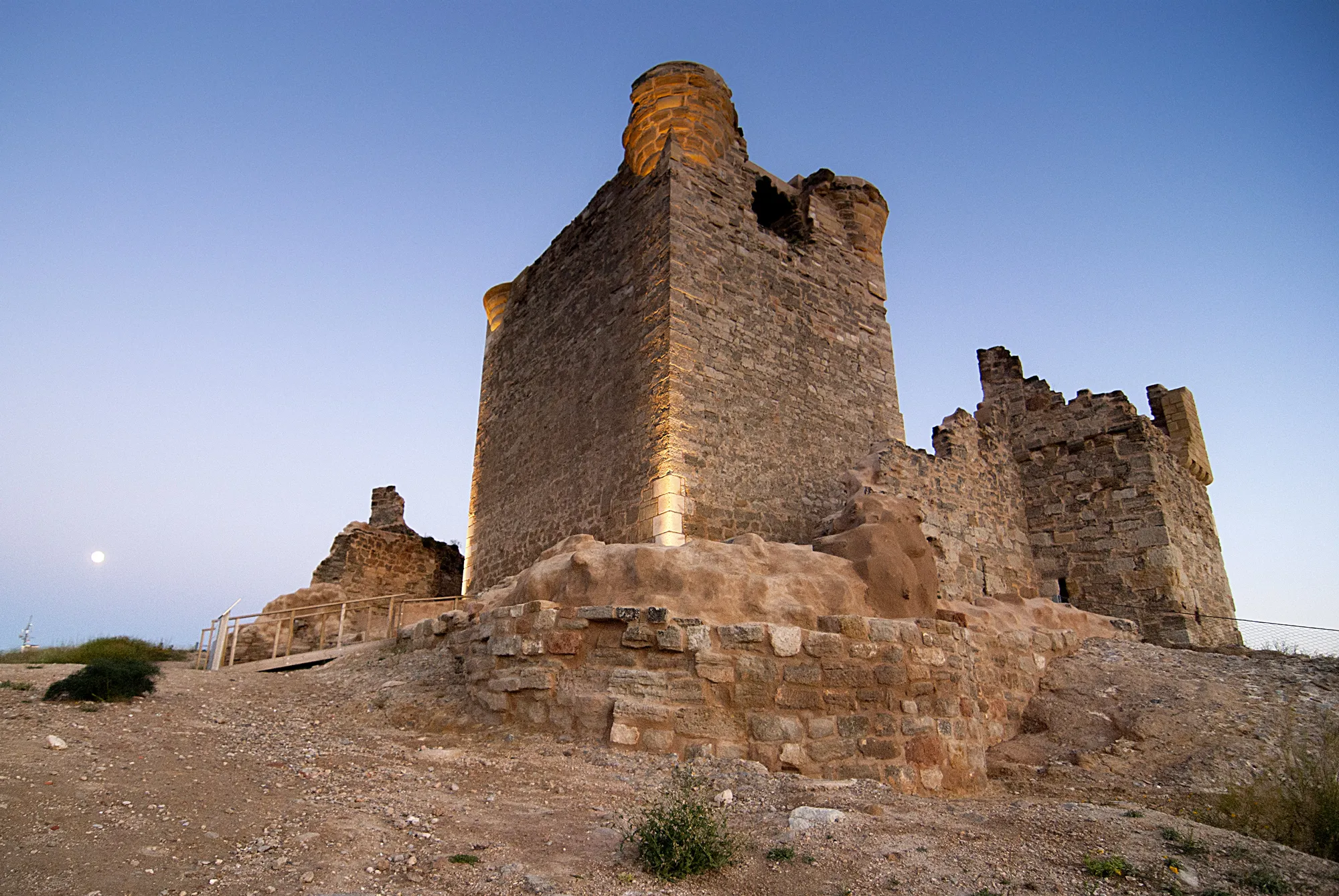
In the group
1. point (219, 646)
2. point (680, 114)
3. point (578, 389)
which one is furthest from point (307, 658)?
point (680, 114)

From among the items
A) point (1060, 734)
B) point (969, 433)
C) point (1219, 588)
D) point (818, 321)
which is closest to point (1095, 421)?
point (969, 433)

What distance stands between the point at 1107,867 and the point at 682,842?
1.70 metres

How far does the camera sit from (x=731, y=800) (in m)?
4.01

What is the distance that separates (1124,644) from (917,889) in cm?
669

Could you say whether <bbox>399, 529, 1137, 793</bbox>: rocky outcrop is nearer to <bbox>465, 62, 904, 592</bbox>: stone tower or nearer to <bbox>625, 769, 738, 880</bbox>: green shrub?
<bbox>625, 769, 738, 880</bbox>: green shrub

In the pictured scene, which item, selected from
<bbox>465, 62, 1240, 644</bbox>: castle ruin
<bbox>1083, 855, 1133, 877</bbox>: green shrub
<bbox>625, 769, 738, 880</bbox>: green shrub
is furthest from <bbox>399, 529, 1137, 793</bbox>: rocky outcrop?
<bbox>465, 62, 1240, 644</bbox>: castle ruin

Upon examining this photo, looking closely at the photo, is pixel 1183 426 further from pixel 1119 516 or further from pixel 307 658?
pixel 307 658

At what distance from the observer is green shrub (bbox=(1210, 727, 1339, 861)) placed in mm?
3426

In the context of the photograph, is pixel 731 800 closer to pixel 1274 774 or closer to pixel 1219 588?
pixel 1274 774

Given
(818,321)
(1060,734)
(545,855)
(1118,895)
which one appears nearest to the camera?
(1118,895)

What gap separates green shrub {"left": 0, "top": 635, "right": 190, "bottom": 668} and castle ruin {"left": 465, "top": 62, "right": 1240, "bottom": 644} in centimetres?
464

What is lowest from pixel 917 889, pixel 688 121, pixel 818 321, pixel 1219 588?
pixel 917 889

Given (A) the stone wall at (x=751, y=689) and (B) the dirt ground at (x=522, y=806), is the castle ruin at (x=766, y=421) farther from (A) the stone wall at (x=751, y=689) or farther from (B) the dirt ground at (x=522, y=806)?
(B) the dirt ground at (x=522, y=806)

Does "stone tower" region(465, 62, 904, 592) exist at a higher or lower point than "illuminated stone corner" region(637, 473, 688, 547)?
higher
